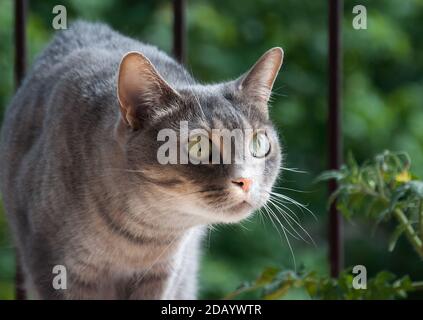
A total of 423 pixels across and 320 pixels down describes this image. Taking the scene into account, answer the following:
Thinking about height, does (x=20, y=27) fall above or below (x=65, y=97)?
above

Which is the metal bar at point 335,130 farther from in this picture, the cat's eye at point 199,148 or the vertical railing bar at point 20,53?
the vertical railing bar at point 20,53

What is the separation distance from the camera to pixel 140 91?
1503 millimetres

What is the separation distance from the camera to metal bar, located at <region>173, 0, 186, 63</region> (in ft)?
6.13

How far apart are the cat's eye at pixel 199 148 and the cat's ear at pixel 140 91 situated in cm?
11

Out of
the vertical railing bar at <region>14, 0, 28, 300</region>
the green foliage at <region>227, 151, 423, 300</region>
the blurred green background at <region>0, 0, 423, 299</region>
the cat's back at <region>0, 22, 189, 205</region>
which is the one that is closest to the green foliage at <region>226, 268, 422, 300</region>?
the green foliage at <region>227, 151, 423, 300</region>

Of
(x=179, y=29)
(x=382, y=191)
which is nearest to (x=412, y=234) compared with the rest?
(x=382, y=191)

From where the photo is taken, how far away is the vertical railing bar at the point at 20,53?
1.89 m

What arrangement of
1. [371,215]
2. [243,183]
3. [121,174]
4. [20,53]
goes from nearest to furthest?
[243,183], [121,174], [371,215], [20,53]

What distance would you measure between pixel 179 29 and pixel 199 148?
51 cm

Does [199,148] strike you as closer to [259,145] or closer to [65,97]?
[259,145]

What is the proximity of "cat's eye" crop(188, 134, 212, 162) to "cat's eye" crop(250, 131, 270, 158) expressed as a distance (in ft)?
0.34

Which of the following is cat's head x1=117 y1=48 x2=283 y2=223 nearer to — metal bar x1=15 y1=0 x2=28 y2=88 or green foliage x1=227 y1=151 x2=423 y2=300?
green foliage x1=227 y1=151 x2=423 y2=300

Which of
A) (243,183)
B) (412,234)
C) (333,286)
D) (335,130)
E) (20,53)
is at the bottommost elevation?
(333,286)

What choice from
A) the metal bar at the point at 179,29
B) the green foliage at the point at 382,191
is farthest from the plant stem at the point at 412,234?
the metal bar at the point at 179,29
